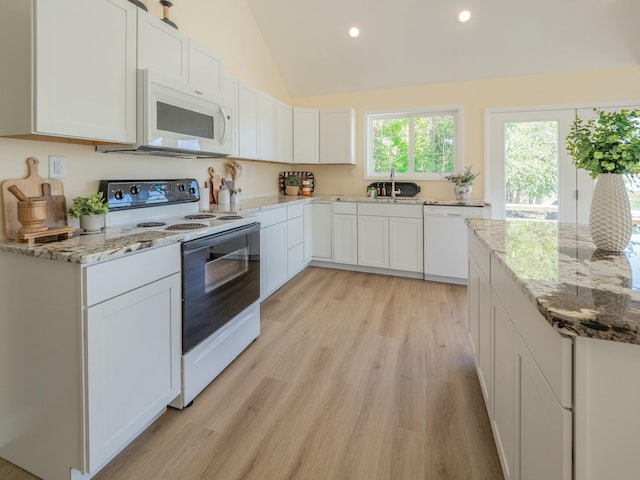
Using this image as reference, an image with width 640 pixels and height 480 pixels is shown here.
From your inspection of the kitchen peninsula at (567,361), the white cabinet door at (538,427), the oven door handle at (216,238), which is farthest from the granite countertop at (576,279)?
the oven door handle at (216,238)

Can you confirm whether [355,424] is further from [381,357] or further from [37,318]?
[37,318]

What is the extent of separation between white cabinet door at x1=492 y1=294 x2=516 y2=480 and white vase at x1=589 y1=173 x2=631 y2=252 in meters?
0.44

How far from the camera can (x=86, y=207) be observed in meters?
1.74

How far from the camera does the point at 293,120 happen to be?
4.45m

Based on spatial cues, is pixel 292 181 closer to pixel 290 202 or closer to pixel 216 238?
pixel 290 202

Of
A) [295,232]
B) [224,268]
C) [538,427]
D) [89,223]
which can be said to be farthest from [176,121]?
[538,427]

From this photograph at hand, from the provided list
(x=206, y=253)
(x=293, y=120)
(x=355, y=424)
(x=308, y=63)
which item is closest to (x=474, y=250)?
(x=355, y=424)

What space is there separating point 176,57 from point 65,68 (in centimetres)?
83

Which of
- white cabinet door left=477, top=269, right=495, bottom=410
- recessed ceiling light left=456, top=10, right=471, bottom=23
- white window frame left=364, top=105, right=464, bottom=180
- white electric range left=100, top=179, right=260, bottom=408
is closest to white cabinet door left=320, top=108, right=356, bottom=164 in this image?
white window frame left=364, top=105, right=464, bottom=180

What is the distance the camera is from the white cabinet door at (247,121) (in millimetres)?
3262

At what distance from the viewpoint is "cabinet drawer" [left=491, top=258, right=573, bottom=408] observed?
69 cm

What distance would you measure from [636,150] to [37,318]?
89.6 inches

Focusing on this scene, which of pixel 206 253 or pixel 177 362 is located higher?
pixel 206 253

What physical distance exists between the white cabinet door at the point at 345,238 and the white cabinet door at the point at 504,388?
2.83 m
